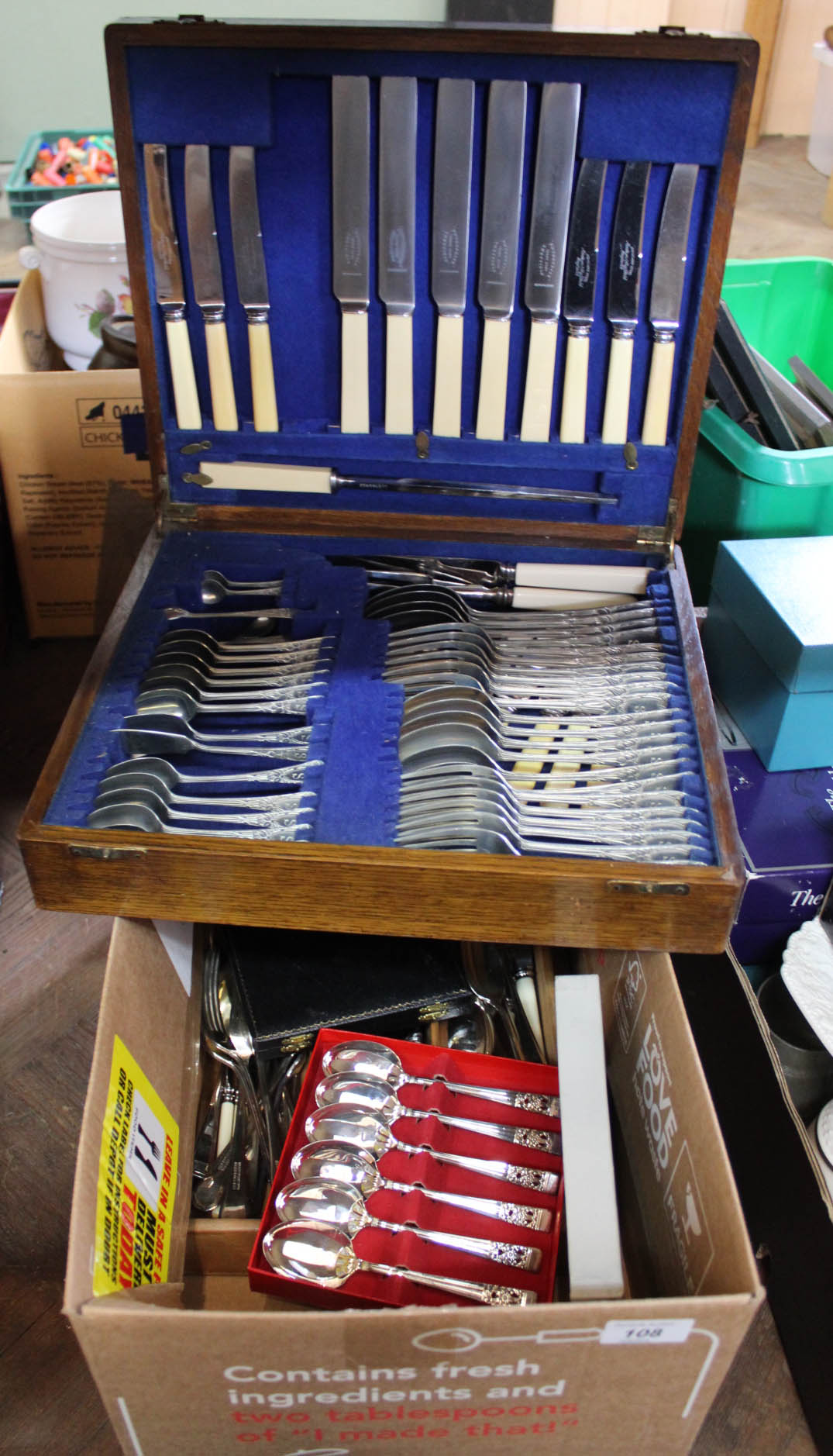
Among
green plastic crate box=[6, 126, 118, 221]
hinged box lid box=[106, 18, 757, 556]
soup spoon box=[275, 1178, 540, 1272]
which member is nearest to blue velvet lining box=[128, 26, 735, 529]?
hinged box lid box=[106, 18, 757, 556]

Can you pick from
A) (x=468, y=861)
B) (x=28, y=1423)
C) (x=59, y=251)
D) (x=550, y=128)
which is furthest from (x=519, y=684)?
(x=59, y=251)

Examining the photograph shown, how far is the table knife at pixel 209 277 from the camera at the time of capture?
3.77 feet

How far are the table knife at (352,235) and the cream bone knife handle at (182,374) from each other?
173 mm

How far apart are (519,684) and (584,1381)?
68 centimetres

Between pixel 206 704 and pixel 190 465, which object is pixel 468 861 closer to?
pixel 206 704

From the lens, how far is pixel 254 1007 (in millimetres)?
1177

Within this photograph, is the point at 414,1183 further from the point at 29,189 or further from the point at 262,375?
the point at 29,189

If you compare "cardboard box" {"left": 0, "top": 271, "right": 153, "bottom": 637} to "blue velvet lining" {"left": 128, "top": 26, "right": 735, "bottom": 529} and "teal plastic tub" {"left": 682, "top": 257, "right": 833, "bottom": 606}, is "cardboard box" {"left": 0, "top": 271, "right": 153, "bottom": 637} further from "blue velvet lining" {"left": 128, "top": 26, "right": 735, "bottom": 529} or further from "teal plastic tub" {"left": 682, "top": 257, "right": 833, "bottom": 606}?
"teal plastic tub" {"left": 682, "top": 257, "right": 833, "bottom": 606}

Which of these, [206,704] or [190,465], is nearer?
[206,704]

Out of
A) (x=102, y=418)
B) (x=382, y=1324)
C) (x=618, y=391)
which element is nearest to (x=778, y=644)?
(x=618, y=391)

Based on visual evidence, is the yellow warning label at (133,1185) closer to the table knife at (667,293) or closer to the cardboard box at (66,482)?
the table knife at (667,293)

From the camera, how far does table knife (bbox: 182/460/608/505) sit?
1.30m

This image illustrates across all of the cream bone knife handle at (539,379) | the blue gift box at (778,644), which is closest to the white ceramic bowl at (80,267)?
the cream bone knife handle at (539,379)

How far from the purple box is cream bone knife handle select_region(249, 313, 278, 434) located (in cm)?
70
